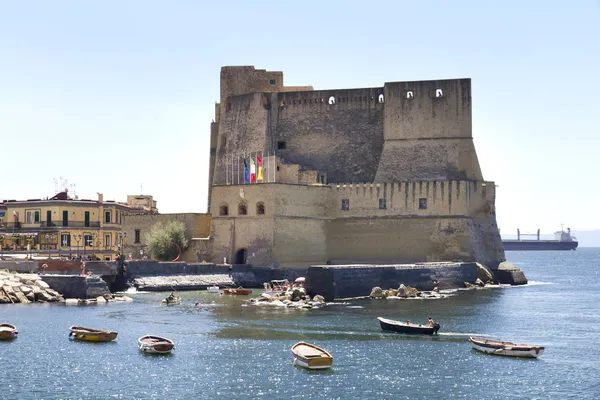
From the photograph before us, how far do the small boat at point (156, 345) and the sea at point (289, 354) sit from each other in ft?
0.97

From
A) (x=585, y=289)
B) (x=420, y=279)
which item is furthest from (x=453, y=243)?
(x=585, y=289)

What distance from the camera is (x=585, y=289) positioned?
170ft

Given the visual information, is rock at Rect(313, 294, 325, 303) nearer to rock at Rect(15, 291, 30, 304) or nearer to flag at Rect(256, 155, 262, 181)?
rock at Rect(15, 291, 30, 304)

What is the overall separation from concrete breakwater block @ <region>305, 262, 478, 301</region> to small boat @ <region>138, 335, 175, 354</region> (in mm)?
13336

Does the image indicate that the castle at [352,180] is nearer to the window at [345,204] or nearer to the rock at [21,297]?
the window at [345,204]

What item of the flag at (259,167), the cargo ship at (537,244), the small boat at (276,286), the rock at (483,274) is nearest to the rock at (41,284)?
the small boat at (276,286)

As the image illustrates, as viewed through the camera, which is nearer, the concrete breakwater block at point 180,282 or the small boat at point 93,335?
the small boat at point 93,335

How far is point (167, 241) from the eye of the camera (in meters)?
47.7

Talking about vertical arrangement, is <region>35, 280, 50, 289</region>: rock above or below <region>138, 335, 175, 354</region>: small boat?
above

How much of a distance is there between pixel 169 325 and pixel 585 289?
97.0ft

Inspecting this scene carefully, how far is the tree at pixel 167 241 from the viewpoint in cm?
4756

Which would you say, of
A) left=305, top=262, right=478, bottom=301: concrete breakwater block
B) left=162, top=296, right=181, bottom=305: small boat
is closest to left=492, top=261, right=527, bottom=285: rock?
left=305, top=262, right=478, bottom=301: concrete breakwater block

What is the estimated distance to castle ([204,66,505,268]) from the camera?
4681 centimetres

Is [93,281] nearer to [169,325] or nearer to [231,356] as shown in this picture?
[169,325]
